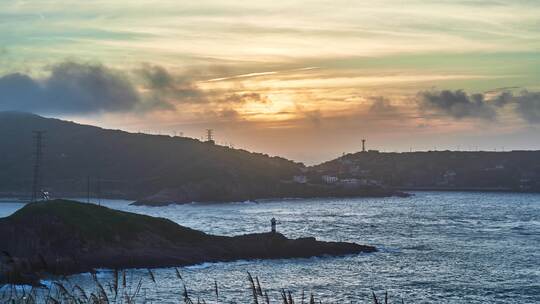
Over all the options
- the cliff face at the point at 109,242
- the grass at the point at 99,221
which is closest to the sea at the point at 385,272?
the cliff face at the point at 109,242

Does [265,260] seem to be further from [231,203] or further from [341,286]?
[231,203]

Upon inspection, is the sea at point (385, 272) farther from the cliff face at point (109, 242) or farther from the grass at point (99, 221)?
the grass at point (99, 221)

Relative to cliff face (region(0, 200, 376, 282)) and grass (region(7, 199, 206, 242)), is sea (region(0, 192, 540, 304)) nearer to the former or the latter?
cliff face (region(0, 200, 376, 282))

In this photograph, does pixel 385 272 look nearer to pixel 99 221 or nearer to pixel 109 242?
pixel 109 242

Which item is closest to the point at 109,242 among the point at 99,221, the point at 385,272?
the point at 99,221

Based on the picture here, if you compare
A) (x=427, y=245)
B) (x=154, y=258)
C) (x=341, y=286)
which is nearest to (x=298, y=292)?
(x=341, y=286)

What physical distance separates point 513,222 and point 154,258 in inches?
2877

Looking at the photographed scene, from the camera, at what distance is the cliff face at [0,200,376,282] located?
56.6m

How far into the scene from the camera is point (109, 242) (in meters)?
59.2

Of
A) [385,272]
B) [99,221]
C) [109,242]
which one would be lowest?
[385,272]

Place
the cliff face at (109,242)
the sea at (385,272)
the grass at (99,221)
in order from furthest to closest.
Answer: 1. the grass at (99,221)
2. the cliff face at (109,242)
3. the sea at (385,272)

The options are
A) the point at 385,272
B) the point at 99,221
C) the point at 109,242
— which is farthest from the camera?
the point at 99,221

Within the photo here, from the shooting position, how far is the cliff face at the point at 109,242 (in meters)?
56.6

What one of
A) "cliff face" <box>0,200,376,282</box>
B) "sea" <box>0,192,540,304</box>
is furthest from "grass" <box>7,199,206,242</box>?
"sea" <box>0,192,540,304</box>
